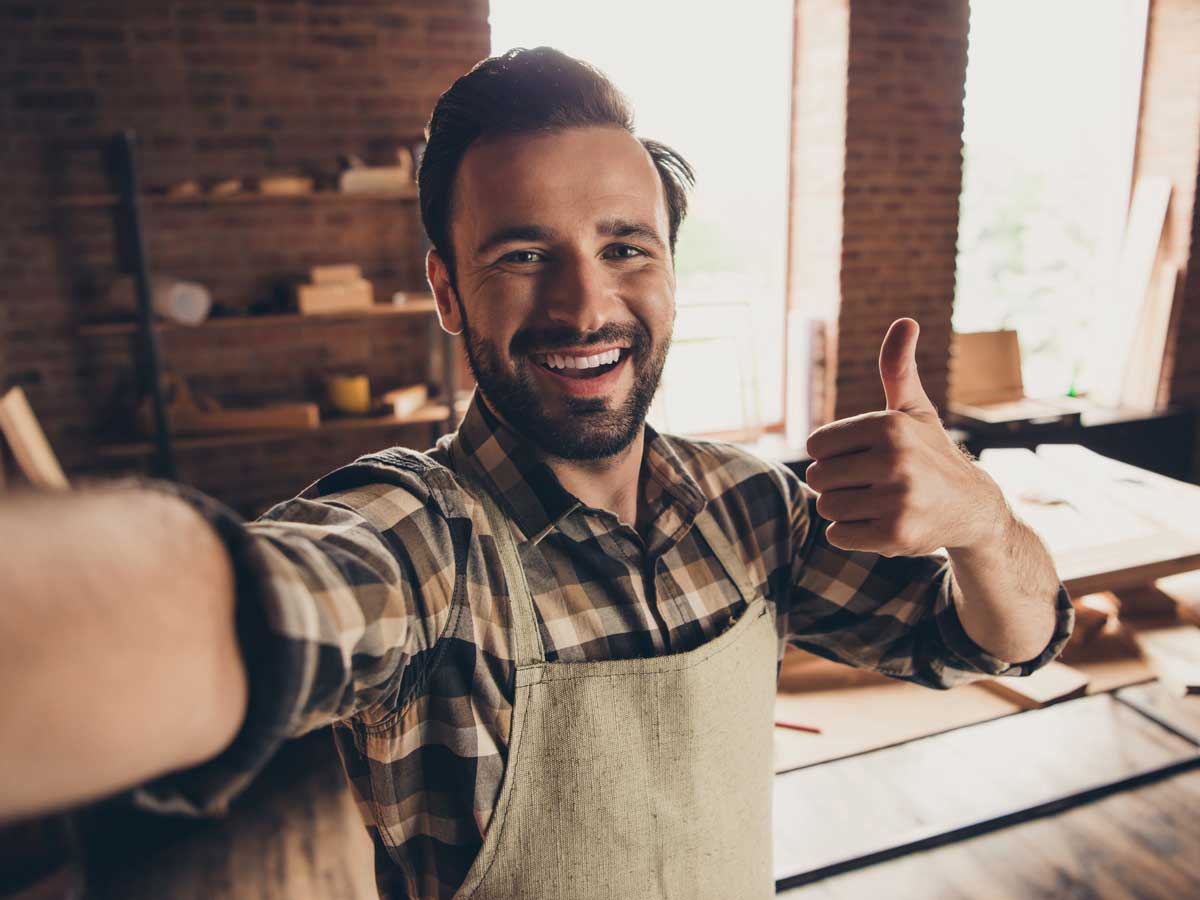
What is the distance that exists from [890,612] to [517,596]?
1.87ft

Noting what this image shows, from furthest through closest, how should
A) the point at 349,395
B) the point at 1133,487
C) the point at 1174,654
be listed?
the point at 349,395 → the point at 1133,487 → the point at 1174,654

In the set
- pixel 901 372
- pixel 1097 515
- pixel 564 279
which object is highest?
pixel 564 279

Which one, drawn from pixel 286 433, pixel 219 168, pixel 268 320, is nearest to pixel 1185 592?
pixel 286 433

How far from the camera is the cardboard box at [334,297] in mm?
3387

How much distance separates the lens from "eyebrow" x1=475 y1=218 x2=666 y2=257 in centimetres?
102

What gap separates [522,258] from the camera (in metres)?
1.05

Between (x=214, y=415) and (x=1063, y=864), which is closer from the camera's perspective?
(x=1063, y=864)

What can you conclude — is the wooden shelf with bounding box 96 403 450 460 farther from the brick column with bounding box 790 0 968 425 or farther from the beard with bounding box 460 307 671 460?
the beard with bounding box 460 307 671 460

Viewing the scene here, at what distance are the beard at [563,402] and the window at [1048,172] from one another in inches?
171

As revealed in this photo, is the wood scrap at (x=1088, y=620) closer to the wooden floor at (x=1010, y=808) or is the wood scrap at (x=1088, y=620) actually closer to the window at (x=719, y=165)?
the wooden floor at (x=1010, y=808)

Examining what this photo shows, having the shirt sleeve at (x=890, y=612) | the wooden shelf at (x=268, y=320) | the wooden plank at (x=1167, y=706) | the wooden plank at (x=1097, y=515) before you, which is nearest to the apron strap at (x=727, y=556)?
the shirt sleeve at (x=890, y=612)

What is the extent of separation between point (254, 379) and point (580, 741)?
3.16 m

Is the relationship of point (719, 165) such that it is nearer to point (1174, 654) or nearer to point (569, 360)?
point (1174, 654)

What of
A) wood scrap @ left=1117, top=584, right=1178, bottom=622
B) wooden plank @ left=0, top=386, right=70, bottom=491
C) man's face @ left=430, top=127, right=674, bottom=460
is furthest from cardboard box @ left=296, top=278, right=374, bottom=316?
wood scrap @ left=1117, top=584, right=1178, bottom=622
